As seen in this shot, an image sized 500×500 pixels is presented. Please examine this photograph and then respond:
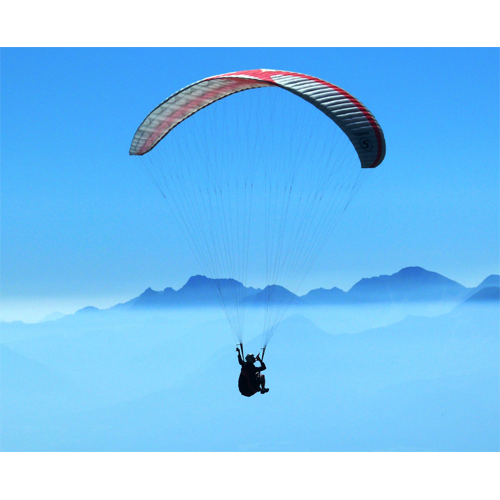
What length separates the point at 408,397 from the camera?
187 metres

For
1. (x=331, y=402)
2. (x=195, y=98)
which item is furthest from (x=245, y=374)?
(x=331, y=402)

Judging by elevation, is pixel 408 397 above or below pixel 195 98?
above

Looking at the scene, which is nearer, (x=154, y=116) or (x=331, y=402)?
(x=154, y=116)

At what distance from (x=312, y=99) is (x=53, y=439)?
148527 mm

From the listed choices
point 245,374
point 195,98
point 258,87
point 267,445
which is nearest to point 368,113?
point 258,87

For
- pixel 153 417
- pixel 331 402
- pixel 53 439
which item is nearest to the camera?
pixel 53 439

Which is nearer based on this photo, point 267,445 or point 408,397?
point 267,445

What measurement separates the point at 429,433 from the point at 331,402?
30.5 m

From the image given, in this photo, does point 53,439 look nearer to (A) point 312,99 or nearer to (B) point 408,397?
(B) point 408,397

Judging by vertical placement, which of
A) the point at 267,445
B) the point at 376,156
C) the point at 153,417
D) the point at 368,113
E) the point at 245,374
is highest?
the point at 153,417

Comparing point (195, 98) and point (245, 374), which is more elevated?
point (195, 98)

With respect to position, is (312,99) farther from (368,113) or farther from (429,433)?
(429,433)

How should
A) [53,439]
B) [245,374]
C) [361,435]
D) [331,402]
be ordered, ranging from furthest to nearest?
[331,402] < [361,435] < [53,439] < [245,374]

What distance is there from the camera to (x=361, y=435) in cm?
16100
